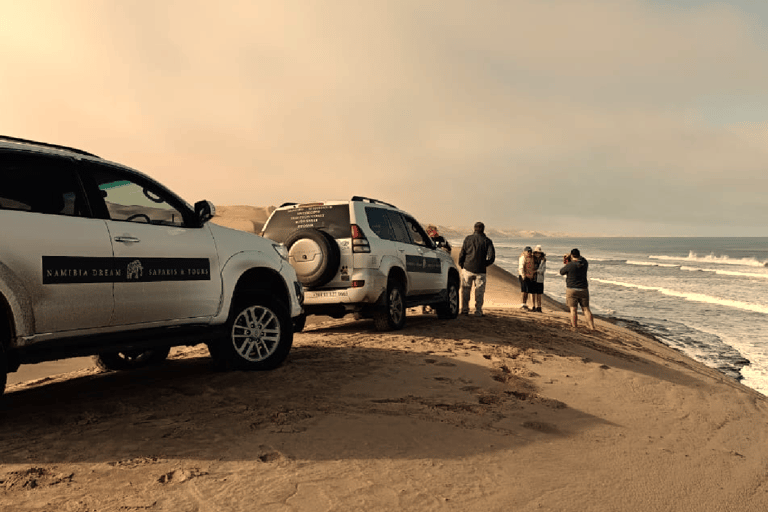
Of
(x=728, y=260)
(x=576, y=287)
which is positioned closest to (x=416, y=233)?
(x=576, y=287)

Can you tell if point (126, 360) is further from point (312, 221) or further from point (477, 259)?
point (477, 259)

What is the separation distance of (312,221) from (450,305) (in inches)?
168

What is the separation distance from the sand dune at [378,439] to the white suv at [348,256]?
1.40 m

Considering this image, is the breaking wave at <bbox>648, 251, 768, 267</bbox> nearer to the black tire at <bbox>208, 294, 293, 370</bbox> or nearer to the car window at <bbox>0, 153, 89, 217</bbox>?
the black tire at <bbox>208, 294, 293, 370</bbox>

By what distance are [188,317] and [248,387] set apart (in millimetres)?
853

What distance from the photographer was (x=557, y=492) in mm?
4234

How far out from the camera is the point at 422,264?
11656 mm

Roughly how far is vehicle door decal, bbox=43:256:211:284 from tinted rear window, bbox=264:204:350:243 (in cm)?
371

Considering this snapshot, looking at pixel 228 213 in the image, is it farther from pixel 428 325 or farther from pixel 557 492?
pixel 557 492

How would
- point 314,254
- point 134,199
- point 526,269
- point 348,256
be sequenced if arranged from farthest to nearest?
point 526,269 → point 348,256 → point 314,254 → point 134,199

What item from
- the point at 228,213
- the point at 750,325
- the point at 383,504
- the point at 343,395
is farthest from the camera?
the point at 228,213

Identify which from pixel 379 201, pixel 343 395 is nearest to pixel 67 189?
pixel 343 395

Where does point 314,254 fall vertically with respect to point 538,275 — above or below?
above

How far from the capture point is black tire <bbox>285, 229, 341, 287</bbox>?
930 centimetres
